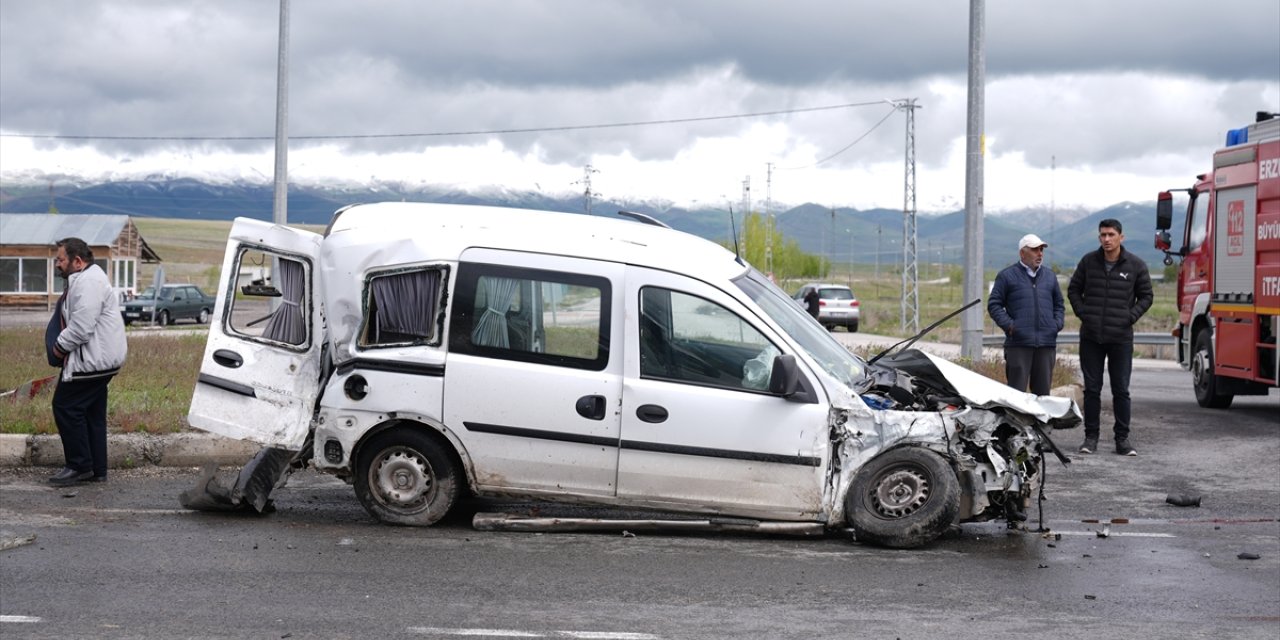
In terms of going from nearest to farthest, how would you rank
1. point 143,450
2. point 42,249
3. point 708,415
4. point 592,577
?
point 592,577, point 708,415, point 143,450, point 42,249

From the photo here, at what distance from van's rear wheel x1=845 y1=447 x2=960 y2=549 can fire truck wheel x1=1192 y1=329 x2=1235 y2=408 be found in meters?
9.45

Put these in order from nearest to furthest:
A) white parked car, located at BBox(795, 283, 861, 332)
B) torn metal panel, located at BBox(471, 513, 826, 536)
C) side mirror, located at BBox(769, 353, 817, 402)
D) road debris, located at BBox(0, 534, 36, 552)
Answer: road debris, located at BBox(0, 534, 36, 552) < side mirror, located at BBox(769, 353, 817, 402) < torn metal panel, located at BBox(471, 513, 826, 536) < white parked car, located at BBox(795, 283, 861, 332)

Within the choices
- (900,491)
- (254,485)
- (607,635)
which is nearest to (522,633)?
(607,635)

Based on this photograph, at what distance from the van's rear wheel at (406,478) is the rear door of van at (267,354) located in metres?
0.51

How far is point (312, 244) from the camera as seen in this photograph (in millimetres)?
8273

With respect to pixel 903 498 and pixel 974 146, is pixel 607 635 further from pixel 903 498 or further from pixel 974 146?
pixel 974 146

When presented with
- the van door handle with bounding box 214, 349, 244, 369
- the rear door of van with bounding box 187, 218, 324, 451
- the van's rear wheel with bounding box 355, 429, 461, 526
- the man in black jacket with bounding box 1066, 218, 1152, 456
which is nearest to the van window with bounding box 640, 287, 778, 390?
the van's rear wheel with bounding box 355, 429, 461, 526

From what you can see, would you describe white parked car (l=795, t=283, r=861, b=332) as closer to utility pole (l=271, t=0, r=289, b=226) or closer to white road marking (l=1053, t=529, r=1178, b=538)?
utility pole (l=271, t=0, r=289, b=226)

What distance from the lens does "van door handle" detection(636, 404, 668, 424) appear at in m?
7.59

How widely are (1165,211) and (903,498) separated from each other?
960 centimetres

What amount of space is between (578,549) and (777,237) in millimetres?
108845

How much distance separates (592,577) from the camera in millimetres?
6805

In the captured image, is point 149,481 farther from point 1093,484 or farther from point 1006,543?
point 1093,484

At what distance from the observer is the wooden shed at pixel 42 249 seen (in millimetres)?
61438
